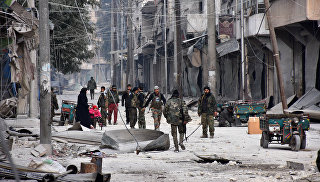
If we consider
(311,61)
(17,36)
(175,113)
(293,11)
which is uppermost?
(293,11)

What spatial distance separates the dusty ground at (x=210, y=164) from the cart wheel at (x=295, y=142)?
0.55ft

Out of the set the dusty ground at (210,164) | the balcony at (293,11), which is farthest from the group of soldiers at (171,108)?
the balcony at (293,11)

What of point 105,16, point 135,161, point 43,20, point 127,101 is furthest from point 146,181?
point 105,16

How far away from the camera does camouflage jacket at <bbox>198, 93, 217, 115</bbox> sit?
17578 mm

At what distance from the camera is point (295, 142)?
1370 cm

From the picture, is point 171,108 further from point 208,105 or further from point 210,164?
point 208,105

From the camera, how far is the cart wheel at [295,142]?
13.6m

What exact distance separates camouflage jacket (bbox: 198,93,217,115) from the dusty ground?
68.1 inches

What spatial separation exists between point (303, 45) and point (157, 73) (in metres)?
35.7

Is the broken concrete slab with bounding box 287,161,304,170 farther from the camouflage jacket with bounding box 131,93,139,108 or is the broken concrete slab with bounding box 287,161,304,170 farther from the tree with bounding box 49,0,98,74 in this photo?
the tree with bounding box 49,0,98,74

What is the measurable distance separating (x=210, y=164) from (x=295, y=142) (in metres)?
3.26

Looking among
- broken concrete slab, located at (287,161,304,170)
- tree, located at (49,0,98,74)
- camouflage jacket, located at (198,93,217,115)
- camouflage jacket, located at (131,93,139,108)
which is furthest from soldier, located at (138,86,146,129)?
tree, located at (49,0,98,74)

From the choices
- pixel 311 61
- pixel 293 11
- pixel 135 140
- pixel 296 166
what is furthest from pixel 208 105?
pixel 311 61

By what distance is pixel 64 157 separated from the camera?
12.4 metres
